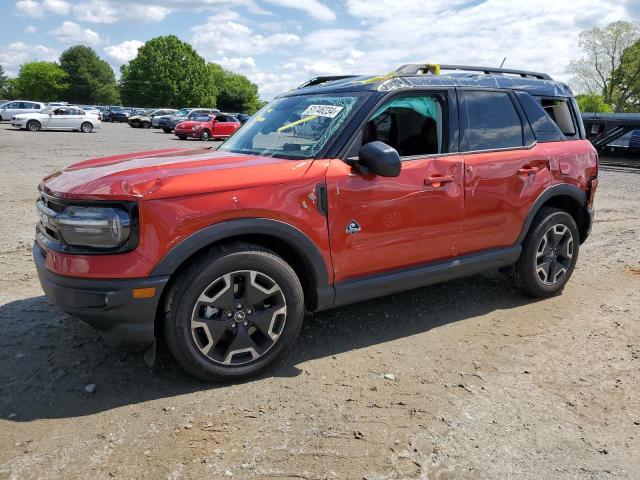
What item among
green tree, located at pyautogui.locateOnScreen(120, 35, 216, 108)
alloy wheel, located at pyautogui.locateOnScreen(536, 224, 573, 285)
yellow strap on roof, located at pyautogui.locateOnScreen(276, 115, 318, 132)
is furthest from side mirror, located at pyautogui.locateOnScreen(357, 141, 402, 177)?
green tree, located at pyautogui.locateOnScreen(120, 35, 216, 108)

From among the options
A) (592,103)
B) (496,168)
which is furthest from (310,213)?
(592,103)

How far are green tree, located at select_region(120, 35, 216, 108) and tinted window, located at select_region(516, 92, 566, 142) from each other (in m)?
95.9

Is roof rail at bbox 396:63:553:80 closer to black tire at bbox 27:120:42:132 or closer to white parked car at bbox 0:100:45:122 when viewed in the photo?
black tire at bbox 27:120:42:132

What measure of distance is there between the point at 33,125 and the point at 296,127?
31.6 meters

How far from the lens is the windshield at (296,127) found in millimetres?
3516

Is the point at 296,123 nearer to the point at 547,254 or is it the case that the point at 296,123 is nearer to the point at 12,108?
the point at 547,254

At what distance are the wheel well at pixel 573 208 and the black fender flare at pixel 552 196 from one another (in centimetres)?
5

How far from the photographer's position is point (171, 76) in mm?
95250

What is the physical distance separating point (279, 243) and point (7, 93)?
140 metres

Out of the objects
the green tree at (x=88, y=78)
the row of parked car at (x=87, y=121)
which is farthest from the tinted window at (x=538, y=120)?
the green tree at (x=88, y=78)

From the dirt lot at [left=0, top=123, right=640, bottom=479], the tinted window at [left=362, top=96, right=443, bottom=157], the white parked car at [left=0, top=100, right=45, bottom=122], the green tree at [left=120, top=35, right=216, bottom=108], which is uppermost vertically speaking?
the green tree at [left=120, top=35, right=216, bottom=108]

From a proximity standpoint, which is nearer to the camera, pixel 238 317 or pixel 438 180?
pixel 238 317

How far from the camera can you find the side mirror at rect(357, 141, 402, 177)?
10.8 feet

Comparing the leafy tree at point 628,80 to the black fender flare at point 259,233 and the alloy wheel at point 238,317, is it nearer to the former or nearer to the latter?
the black fender flare at point 259,233
